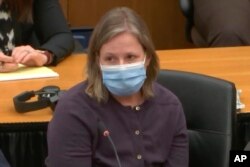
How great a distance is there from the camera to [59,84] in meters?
2.18

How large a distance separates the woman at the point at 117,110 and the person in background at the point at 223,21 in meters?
1.71

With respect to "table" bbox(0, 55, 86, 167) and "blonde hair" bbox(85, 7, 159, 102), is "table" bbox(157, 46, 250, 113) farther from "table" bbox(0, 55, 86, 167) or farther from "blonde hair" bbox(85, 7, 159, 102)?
"blonde hair" bbox(85, 7, 159, 102)

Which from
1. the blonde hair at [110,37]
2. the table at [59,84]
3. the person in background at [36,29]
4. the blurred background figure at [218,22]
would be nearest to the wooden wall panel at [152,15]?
the blurred background figure at [218,22]

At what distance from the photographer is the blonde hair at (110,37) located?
5.22 ft

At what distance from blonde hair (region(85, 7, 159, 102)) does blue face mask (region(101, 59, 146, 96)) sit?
0.11ft

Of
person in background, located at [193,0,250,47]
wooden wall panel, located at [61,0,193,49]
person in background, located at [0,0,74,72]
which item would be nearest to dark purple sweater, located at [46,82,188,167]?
person in background, located at [0,0,74,72]

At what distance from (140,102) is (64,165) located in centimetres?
29

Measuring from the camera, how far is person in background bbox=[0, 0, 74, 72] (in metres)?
2.47

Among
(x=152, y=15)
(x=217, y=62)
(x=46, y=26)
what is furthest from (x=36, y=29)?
(x=152, y=15)

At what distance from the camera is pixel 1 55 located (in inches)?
89.0

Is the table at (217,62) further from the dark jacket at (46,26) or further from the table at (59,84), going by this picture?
the dark jacket at (46,26)

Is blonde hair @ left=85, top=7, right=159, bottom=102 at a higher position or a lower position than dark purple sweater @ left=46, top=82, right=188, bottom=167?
higher

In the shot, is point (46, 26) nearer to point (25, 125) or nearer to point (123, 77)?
point (25, 125)

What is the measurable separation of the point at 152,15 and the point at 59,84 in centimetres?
258
